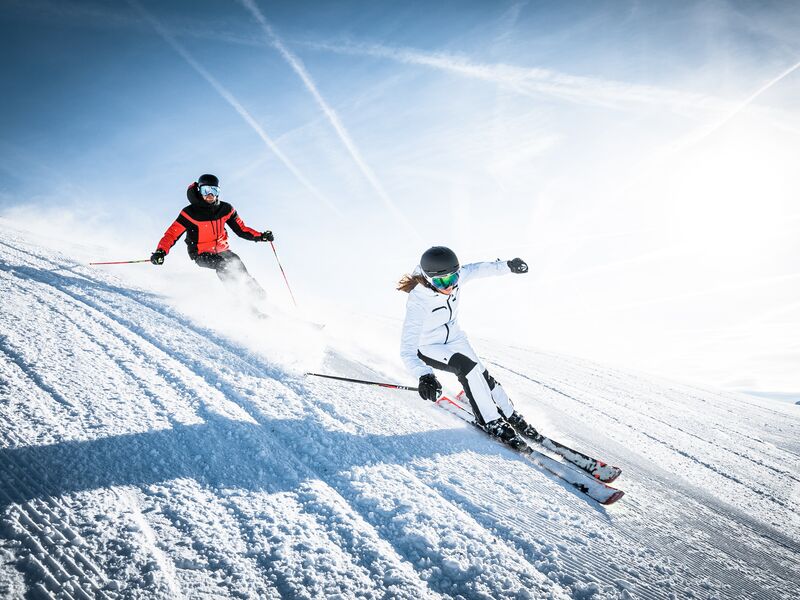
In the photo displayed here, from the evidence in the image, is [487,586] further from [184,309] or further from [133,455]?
[184,309]

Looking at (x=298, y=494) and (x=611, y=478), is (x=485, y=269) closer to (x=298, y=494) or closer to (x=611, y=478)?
(x=611, y=478)

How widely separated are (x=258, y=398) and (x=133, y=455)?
3.86ft

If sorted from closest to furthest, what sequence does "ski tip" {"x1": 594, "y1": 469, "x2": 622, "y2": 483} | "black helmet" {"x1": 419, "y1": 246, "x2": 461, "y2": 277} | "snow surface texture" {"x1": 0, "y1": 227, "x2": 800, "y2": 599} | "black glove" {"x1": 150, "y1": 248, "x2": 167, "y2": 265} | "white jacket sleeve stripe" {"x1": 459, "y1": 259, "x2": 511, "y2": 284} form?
"snow surface texture" {"x1": 0, "y1": 227, "x2": 800, "y2": 599} → "ski tip" {"x1": 594, "y1": 469, "x2": 622, "y2": 483} → "black helmet" {"x1": 419, "y1": 246, "x2": 461, "y2": 277} → "white jacket sleeve stripe" {"x1": 459, "y1": 259, "x2": 511, "y2": 284} → "black glove" {"x1": 150, "y1": 248, "x2": 167, "y2": 265}

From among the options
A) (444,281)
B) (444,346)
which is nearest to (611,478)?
(444,346)

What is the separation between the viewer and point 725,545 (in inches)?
108

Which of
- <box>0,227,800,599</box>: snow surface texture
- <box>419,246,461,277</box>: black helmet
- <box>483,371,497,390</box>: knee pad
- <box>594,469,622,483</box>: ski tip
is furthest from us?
<box>483,371,497,390</box>: knee pad

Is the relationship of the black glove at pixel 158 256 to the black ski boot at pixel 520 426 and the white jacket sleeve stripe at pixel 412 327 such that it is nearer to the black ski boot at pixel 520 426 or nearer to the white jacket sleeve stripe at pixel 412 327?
the white jacket sleeve stripe at pixel 412 327

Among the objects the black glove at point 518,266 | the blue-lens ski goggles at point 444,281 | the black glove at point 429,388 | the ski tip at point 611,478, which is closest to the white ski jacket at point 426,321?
the blue-lens ski goggles at point 444,281

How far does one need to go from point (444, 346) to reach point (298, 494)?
2419 millimetres

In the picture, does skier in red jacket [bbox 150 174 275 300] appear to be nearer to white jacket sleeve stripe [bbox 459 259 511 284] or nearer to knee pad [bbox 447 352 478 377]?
white jacket sleeve stripe [bbox 459 259 511 284]

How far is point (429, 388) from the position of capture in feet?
11.7

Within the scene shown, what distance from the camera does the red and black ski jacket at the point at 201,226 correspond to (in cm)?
647

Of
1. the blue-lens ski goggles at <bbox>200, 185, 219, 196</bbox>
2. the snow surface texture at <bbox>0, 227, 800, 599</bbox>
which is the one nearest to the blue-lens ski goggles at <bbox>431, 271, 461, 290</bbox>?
the snow surface texture at <bbox>0, 227, 800, 599</bbox>

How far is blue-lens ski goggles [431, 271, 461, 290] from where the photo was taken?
3.94 m
